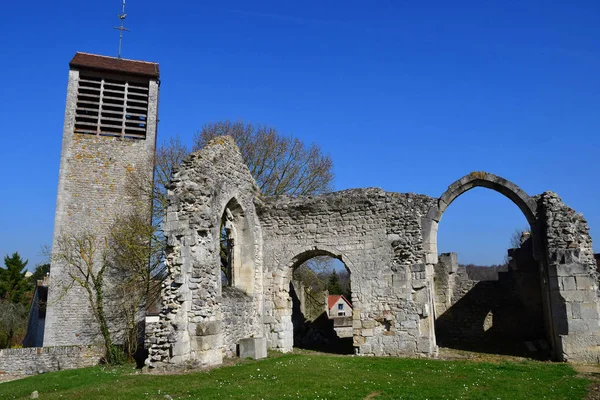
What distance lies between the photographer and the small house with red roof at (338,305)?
3819 centimetres

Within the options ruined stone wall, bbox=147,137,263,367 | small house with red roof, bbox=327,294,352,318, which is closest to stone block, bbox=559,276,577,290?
ruined stone wall, bbox=147,137,263,367

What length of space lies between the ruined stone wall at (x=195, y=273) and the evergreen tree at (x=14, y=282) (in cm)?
2945

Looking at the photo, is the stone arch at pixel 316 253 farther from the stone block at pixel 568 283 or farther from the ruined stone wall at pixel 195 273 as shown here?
the stone block at pixel 568 283

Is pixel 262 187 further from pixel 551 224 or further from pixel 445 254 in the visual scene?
pixel 551 224

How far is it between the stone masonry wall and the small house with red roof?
23.9m

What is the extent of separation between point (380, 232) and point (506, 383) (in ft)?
18.6

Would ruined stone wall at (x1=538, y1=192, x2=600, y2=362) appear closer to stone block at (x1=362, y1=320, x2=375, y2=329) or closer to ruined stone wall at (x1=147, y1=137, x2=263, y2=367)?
stone block at (x1=362, y1=320, x2=375, y2=329)

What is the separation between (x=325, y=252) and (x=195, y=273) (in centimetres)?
453

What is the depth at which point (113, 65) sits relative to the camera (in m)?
22.7

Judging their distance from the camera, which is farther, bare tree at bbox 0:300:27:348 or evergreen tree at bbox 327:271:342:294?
evergreen tree at bbox 327:271:342:294

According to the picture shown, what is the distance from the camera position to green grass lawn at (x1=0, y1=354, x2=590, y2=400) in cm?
735

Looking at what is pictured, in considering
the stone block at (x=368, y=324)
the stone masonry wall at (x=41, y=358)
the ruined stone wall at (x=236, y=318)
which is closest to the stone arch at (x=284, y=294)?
the ruined stone wall at (x=236, y=318)

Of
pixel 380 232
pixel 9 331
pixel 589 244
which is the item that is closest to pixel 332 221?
pixel 380 232

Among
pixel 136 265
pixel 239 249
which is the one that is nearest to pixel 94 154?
pixel 136 265
